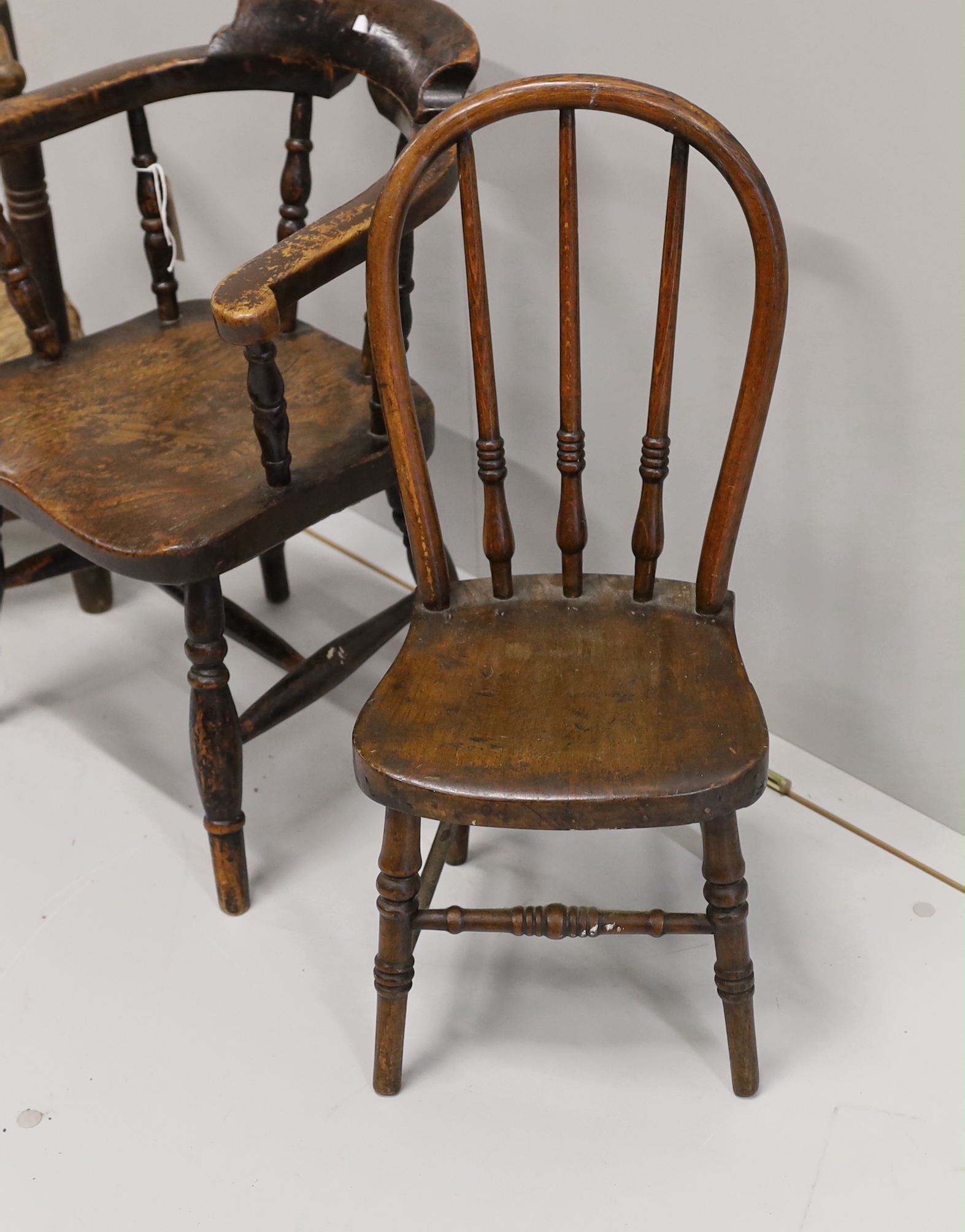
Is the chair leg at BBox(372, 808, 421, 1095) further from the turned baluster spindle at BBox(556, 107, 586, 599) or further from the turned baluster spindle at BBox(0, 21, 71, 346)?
the turned baluster spindle at BBox(0, 21, 71, 346)

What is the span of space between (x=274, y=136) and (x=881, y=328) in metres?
1.05

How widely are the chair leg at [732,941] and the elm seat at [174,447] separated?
22.3 inches

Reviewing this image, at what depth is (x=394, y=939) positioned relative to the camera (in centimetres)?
125

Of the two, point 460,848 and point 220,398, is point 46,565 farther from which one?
point 460,848

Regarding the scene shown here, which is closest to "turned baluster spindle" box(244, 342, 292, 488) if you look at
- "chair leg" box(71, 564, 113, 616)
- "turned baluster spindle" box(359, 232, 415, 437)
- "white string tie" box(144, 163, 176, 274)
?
"turned baluster spindle" box(359, 232, 415, 437)

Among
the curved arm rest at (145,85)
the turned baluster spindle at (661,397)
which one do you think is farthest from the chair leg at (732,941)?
the curved arm rest at (145,85)

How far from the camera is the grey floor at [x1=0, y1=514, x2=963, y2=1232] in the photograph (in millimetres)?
1262

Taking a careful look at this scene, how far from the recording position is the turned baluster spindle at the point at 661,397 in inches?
46.9

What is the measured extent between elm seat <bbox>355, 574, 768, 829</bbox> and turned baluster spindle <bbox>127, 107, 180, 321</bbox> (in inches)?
25.5

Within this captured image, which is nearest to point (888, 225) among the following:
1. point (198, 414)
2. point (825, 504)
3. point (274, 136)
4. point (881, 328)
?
point (881, 328)

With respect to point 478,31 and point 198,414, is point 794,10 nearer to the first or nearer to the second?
point 478,31

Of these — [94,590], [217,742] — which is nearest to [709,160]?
[217,742]

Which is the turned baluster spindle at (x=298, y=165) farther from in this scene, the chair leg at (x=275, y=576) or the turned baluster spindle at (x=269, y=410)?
the chair leg at (x=275, y=576)

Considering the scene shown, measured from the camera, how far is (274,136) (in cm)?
196
